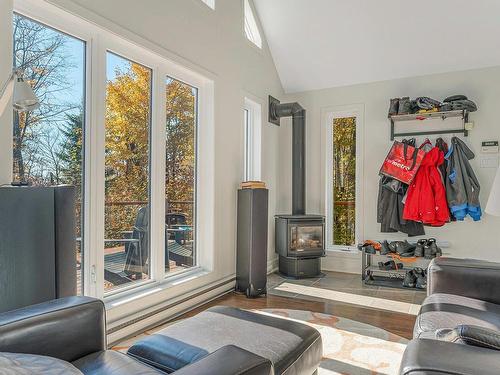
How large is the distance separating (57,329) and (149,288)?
157 centimetres

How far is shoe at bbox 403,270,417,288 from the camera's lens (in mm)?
4105

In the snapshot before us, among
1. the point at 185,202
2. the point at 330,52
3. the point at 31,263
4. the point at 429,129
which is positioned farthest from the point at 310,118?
the point at 31,263

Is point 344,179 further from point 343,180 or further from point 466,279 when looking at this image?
point 466,279

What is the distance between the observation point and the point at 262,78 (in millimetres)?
4695

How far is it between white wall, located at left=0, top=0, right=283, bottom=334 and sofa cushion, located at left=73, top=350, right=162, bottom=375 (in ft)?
3.73

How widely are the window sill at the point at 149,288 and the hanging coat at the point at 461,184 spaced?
2.92 m

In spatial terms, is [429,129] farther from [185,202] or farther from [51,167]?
[51,167]

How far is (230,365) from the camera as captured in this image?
1073 millimetres

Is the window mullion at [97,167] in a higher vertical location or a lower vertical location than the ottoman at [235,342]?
higher

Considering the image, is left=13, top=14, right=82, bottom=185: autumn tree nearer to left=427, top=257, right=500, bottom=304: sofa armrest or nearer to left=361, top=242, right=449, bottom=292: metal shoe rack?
left=427, top=257, right=500, bottom=304: sofa armrest

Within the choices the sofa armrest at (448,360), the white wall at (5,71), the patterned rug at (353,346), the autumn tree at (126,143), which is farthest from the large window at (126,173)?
the sofa armrest at (448,360)

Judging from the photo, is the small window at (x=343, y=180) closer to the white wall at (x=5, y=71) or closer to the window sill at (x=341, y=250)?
the window sill at (x=341, y=250)

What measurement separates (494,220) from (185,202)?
358 cm

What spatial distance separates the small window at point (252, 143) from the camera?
4.66 metres
